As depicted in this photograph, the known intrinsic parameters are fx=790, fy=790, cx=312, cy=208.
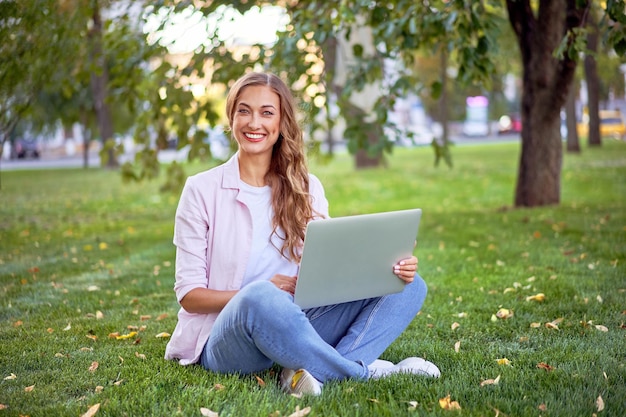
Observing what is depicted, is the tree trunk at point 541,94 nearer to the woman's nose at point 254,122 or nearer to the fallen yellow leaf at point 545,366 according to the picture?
the fallen yellow leaf at point 545,366

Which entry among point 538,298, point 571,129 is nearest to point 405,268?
point 538,298

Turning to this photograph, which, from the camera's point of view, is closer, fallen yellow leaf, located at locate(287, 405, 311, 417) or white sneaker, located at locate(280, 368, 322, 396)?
fallen yellow leaf, located at locate(287, 405, 311, 417)

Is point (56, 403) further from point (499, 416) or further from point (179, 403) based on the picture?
point (499, 416)

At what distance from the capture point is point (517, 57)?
23078mm

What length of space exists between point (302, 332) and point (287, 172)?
30.7 inches

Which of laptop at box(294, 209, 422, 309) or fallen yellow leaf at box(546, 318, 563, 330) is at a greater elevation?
laptop at box(294, 209, 422, 309)

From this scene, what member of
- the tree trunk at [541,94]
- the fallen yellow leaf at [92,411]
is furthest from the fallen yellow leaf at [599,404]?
the tree trunk at [541,94]

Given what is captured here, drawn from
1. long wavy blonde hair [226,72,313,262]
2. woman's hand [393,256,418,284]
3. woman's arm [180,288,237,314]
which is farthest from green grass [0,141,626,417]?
long wavy blonde hair [226,72,313,262]

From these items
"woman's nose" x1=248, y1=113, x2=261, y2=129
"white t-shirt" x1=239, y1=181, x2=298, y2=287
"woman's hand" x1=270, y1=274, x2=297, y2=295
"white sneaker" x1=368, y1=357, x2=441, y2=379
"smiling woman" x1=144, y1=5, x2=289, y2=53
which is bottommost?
"white sneaker" x1=368, y1=357, x2=441, y2=379

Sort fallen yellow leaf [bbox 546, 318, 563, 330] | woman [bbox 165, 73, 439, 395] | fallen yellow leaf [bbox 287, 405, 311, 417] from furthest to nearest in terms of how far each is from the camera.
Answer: fallen yellow leaf [bbox 546, 318, 563, 330] → woman [bbox 165, 73, 439, 395] → fallen yellow leaf [bbox 287, 405, 311, 417]

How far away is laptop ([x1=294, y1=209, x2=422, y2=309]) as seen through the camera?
9.73 feet

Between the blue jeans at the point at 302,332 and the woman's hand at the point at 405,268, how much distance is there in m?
0.19

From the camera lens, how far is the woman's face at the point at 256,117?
339 centimetres

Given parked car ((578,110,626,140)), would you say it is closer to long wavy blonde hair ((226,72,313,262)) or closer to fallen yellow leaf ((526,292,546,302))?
fallen yellow leaf ((526,292,546,302))
